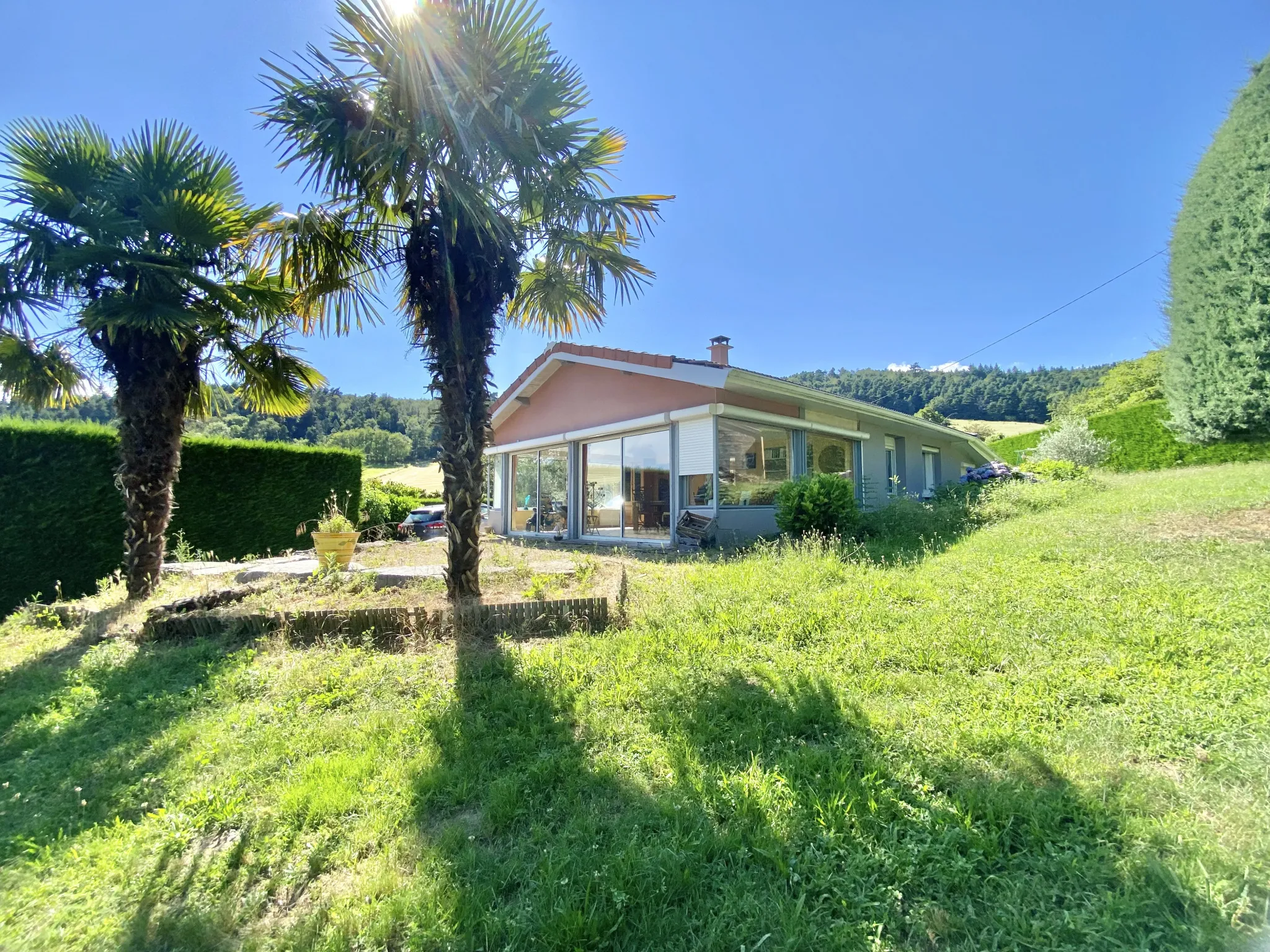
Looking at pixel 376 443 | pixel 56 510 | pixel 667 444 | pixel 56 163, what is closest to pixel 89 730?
pixel 56 163

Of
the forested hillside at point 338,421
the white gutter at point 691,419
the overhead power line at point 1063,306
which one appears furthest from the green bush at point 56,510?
the forested hillside at point 338,421

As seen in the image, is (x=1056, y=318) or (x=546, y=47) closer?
(x=546, y=47)

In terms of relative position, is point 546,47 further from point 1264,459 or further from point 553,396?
point 1264,459

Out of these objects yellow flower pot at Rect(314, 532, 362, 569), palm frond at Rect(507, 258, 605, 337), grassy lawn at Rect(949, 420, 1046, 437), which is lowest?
yellow flower pot at Rect(314, 532, 362, 569)

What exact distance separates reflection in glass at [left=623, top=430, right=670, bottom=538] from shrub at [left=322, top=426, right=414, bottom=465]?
38.9 metres

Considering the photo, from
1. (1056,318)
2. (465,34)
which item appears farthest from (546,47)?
(1056,318)

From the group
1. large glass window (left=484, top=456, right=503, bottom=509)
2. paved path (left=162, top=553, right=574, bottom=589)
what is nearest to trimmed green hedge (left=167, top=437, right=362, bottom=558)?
paved path (left=162, top=553, right=574, bottom=589)

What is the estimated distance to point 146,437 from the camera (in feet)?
19.4

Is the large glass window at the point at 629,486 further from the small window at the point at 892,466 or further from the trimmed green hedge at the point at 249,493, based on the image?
the small window at the point at 892,466

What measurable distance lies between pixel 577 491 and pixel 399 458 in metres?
39.4

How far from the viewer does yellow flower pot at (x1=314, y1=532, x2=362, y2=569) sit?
7.16 m

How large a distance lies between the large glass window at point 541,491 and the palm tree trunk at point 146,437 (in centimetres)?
838

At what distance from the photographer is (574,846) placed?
2156mm

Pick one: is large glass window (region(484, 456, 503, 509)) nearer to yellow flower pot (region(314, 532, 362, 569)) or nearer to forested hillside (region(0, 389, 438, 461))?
yellow flower pot (region(314, 532, 362, 569))
